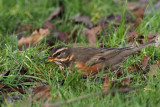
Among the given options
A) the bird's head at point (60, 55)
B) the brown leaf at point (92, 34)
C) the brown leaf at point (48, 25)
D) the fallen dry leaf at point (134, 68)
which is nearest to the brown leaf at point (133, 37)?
the brown leaf at point (92, 34)

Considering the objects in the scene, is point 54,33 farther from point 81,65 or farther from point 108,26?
point 81,65

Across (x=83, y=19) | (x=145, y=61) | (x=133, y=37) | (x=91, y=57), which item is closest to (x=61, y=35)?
(x=83, y=19)

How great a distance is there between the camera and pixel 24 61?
702 cm

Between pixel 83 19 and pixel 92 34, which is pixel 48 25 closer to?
pixel 83 19

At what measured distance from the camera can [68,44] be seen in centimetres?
826

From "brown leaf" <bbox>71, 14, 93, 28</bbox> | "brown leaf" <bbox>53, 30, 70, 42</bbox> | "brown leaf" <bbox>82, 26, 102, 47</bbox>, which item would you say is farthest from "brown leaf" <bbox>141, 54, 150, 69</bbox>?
"brown leaf" <bbox>71, 14, 93, 28</bbox>

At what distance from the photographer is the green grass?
5516 mm

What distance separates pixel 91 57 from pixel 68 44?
134 cm

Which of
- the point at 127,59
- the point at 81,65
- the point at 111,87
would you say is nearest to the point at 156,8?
the point at 127,59

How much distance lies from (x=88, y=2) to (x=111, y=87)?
6.35 metres

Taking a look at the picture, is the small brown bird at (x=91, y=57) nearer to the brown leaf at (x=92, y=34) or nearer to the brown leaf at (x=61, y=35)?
the brown leaf at (x=92, y=34)

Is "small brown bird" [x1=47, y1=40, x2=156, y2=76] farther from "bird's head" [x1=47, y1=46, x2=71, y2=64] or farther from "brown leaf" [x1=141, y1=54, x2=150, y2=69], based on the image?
"brown leaf" [x1=141, y1=54, x2=150, y2=69]

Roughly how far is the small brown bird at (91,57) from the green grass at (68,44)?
18 centimetres

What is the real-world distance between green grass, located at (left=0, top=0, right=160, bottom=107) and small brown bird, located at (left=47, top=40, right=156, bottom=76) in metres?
0.18
